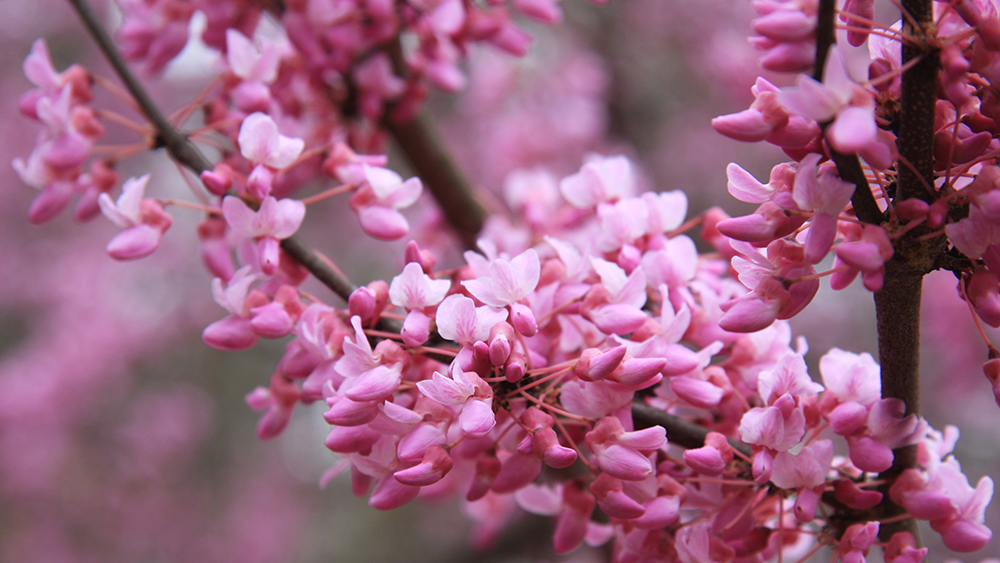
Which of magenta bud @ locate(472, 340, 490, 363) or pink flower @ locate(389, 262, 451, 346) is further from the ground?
pink flower @ locate(389, 262, 451, 346)

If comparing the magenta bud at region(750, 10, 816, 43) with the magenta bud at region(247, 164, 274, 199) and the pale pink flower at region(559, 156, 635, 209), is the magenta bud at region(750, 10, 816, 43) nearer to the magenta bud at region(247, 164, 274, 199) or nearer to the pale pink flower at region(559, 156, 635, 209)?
the pale pink flower at region(559, 156, 635, 209)

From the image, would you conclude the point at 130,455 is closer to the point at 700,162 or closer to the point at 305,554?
the point at 305,554

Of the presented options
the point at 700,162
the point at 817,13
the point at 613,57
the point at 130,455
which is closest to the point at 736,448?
the point at 817,13

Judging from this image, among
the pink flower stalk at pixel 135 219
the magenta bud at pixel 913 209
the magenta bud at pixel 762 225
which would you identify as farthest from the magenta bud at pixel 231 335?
the magenta bud at pixel 913 209

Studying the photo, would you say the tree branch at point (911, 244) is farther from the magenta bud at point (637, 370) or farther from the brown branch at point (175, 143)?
the brown branch at point (175, 143)

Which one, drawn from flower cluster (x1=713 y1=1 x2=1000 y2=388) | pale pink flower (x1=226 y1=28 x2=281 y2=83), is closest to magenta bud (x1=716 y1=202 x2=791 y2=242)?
flower cluster (x1=713 y1=1 x2=1000 y2=388)

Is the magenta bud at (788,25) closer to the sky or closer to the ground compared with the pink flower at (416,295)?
closer to the sky

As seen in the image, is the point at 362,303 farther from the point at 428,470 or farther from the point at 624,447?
the point at 624,447
